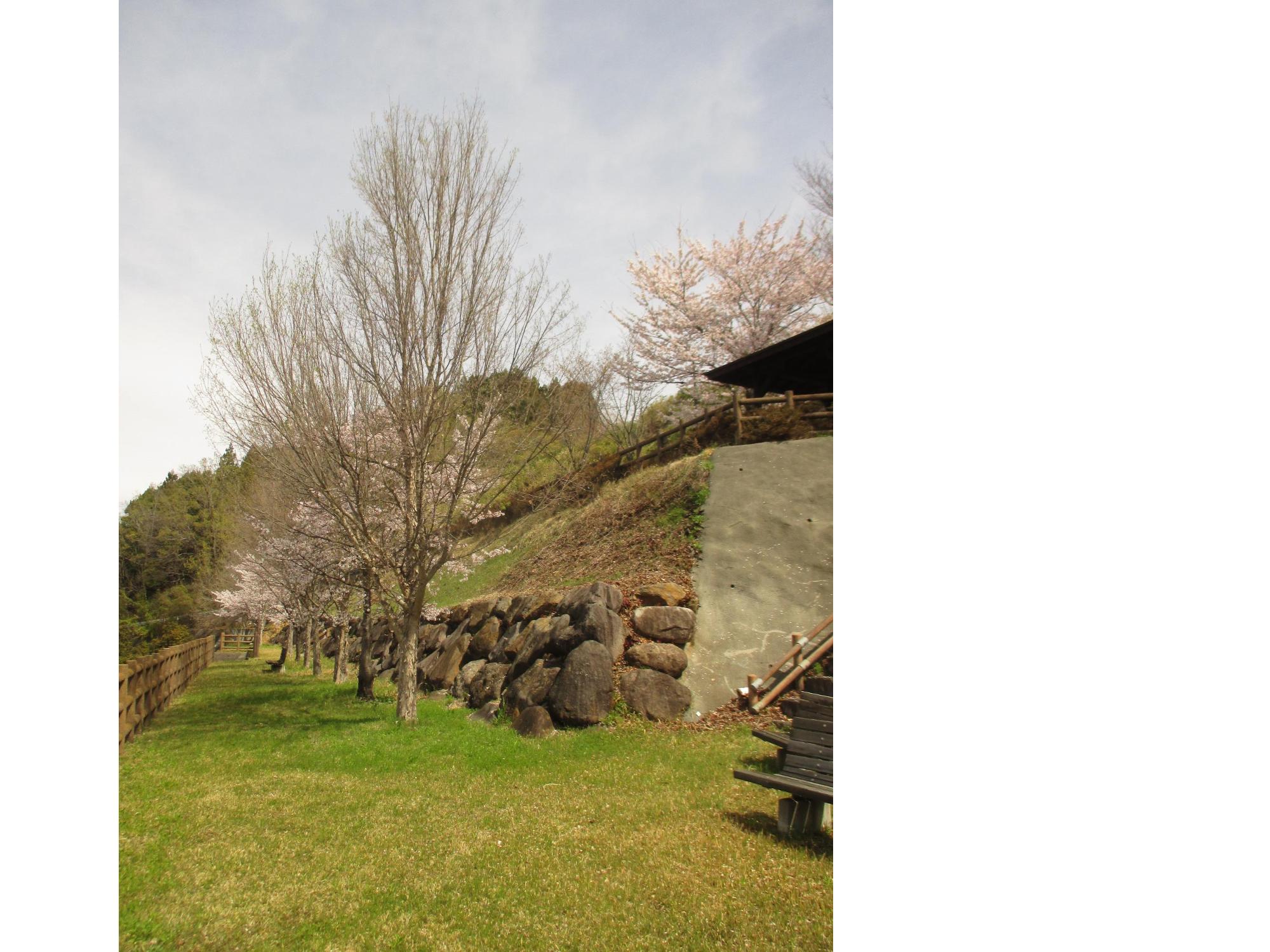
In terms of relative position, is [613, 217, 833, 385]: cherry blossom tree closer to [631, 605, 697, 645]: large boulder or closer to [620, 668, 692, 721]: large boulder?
[631, 605, 697, 645]: large boulder

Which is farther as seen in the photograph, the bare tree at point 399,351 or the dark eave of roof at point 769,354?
the dark eave of roof at point 769,354

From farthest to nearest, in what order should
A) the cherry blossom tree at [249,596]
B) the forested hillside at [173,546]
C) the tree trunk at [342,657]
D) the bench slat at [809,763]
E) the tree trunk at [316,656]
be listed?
1. the tree trunk at [316,656]
2. the cherry blossom tree at [249,596]
3. the tree trunk at [342,657]
4. the forested hillside at [173,546]
5. the bench slat at [809,763]

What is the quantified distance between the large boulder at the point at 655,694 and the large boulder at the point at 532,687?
0.67 metres

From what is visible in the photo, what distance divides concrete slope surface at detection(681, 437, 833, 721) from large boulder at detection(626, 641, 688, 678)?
0.08m

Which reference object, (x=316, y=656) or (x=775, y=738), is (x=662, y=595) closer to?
(x=775, y=738)

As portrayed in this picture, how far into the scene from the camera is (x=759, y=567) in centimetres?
622

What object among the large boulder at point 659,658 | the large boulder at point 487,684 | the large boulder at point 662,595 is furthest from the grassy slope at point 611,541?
the large boulder at point 487,684

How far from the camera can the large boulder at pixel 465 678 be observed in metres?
6.89

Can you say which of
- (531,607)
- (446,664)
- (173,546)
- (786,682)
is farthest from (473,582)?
(786,682)

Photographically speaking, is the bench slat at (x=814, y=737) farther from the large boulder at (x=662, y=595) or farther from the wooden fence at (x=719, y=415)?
the wooden fence at (x=719, y=415)

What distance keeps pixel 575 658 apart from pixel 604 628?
38 centimetres

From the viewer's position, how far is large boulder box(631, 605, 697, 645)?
5770mm
